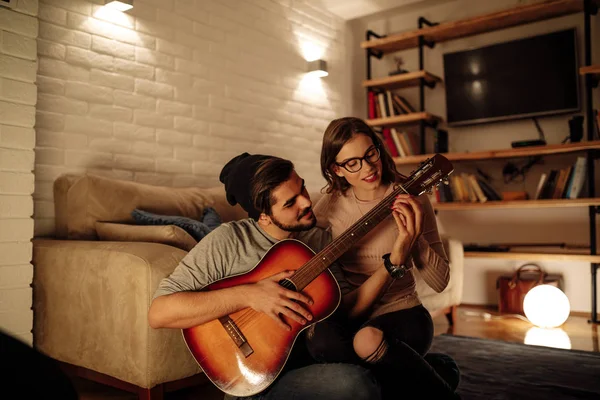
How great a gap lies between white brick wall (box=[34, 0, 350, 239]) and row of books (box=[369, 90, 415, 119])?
0.39 meters

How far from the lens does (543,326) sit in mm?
3199

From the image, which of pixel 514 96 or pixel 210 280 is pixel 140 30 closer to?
pixel 210 280

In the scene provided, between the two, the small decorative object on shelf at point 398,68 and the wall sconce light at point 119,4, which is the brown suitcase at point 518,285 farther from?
the wall sconce light at point 119,4

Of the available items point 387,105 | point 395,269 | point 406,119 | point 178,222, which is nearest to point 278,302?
point 395,269

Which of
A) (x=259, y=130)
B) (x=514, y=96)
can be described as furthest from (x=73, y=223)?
(x=514, y=96)

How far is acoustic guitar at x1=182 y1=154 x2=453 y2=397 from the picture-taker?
1161 millimetres

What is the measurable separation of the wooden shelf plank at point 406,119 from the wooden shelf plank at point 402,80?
0.29 meters

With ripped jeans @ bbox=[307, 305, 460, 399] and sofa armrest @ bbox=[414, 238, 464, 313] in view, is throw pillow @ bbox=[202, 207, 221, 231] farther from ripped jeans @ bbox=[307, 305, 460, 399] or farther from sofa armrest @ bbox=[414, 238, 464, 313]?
sofa armrest @ bbox=[414, 238, 464, 313]

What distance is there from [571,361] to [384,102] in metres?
2.51

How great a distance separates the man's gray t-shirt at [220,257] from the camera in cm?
122

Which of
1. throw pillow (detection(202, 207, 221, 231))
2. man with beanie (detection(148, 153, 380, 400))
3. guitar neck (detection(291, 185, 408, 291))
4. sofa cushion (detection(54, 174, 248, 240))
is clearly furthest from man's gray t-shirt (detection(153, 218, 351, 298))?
sofa cushion (detection(54, 174, 248, 240))

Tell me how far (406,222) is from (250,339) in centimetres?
45

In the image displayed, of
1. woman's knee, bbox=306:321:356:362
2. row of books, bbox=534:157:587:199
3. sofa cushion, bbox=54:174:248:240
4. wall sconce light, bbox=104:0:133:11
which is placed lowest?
woman's knee, bbox=306:321:356:362

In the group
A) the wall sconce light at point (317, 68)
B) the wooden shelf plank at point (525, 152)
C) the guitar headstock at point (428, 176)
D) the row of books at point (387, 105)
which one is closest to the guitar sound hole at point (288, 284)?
the guitar headstock at point (428, 176)
